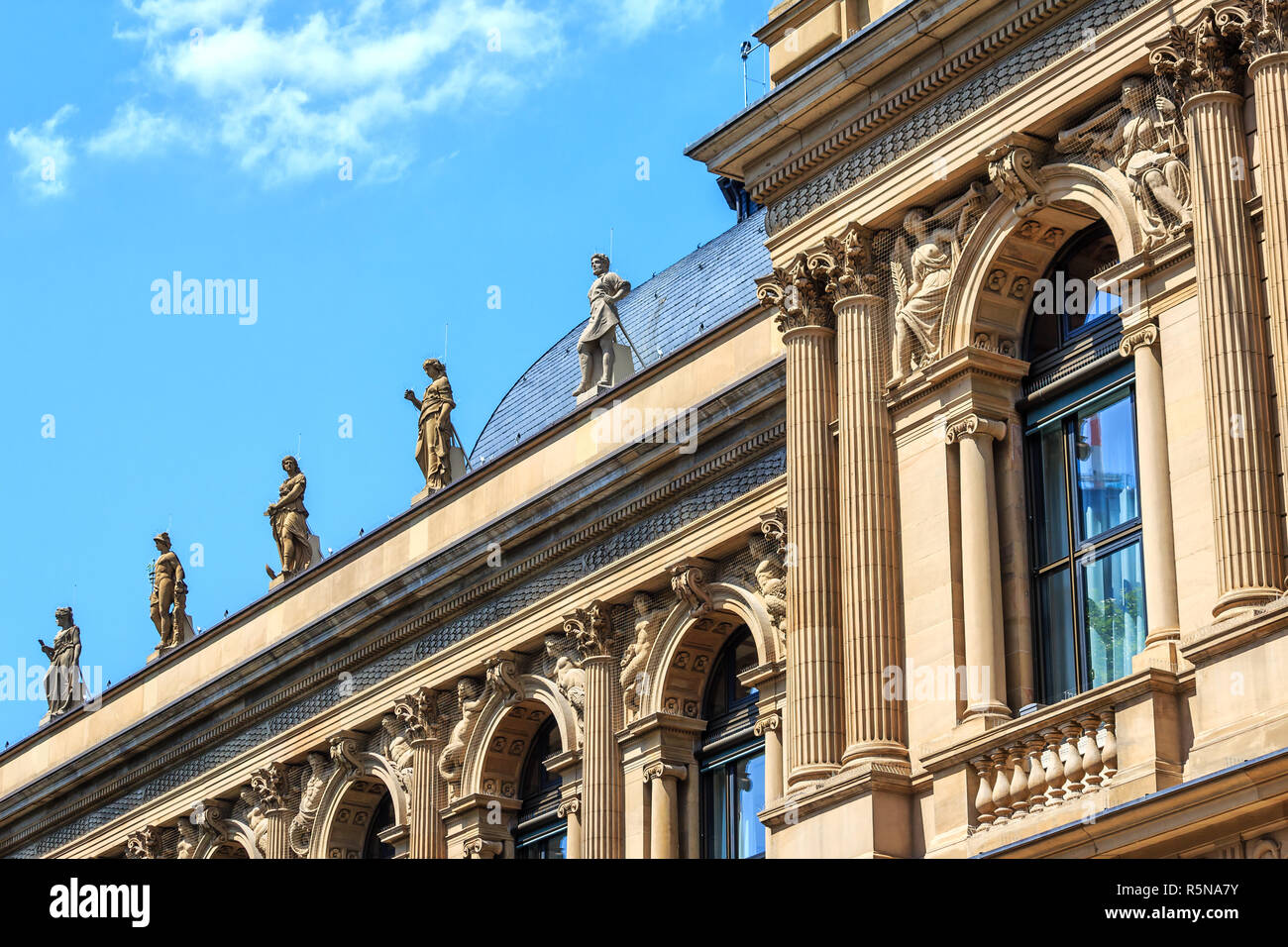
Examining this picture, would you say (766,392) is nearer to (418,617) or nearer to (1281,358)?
(418,617)

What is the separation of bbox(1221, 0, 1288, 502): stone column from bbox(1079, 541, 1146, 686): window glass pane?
7.49 ft

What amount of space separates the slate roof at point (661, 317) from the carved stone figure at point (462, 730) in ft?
23.4

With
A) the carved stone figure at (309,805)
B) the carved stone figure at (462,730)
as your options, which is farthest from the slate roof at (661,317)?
the carved stone figure at (462,730)

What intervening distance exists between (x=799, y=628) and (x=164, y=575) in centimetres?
2022

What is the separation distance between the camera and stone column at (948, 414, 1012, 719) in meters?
23.9

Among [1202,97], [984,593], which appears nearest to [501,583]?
[984,593]

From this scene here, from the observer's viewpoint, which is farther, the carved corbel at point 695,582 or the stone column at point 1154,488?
the carved corbel at point 695,582

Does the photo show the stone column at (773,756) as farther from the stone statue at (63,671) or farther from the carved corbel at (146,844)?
the stone statue at (63,671)

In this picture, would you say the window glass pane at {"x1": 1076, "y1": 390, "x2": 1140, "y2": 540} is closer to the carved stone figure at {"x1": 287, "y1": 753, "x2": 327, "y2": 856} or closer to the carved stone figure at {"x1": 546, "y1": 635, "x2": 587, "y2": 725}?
the carved stone figure at {"x1": 546, "y1": 635, "x2": 587, "y2": 725}

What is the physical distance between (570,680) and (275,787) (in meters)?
6.68

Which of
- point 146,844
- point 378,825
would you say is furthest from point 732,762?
point 146,844

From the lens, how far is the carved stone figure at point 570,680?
3306cm

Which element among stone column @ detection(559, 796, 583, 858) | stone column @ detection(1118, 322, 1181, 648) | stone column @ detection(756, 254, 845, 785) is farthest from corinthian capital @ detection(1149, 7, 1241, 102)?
stone column @ detection(559, 796, 583, 858)

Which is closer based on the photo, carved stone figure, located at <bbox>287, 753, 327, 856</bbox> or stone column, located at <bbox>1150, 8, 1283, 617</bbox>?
stone column, located at <bbox>1150, 8, 1283, 617</bbox>
